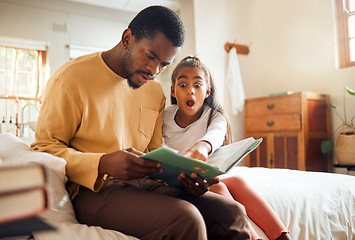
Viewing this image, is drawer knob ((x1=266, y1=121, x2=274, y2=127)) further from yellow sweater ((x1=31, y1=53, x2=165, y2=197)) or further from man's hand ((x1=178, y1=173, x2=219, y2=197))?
man's hand ((x1=178, y1=173, x2=219, y2=197))

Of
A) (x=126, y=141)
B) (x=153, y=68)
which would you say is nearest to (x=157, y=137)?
(x=126, y=141)

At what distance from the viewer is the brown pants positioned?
2.50 feet

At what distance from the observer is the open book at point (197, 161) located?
0.71 meters

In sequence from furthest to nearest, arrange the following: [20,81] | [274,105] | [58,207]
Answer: [20,81]
[274,105]
[58,207]

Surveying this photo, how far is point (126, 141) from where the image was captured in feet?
3.79

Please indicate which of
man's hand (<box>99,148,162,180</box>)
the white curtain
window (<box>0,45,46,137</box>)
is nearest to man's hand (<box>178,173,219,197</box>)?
man's hand (<box>99,148,162,180</box>)

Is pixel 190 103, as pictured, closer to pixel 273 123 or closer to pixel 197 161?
pixel 197 161

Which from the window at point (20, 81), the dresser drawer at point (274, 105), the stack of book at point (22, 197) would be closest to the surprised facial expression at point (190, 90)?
the stack of book at point (22, 197)

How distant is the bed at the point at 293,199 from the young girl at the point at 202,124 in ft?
0.25

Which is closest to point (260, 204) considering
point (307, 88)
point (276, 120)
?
point (276, 120)

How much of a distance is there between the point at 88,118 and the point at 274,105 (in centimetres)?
263

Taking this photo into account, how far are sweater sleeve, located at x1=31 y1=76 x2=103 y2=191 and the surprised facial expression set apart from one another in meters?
0.50

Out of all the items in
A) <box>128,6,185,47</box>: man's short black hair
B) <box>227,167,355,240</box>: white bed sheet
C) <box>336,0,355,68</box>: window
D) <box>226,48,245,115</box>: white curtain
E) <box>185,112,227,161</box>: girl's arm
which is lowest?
<box>227,167,355,240</box>: white bed sheet

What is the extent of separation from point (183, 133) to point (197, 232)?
0.67 meters
